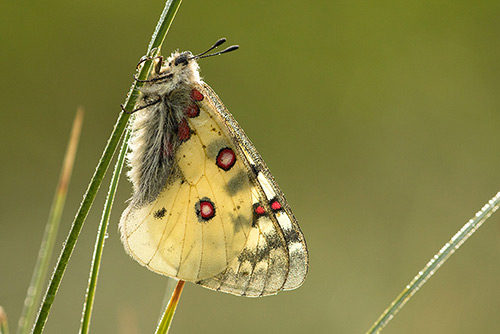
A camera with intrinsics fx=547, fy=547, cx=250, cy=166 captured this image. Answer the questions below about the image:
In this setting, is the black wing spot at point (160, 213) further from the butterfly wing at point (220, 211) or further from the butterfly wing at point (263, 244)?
the butterfly wing at point (263, 244)

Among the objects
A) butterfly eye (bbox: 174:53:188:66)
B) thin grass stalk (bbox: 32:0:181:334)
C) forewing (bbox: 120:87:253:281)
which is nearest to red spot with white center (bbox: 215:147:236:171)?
forewing (bbox: 120:87:253:281)

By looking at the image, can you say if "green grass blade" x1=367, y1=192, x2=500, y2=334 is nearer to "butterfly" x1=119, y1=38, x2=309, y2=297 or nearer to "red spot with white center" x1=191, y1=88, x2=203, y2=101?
"butterfly" x1=119, y1=38, x2=309, y2=297

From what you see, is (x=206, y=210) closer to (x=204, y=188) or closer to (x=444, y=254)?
(x=204, y=188)

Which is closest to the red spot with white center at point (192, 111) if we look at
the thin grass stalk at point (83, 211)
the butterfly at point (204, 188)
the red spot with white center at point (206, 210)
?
the butterfly at point (204, 188)

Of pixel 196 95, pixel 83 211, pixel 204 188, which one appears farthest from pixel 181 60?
pixel 83 211

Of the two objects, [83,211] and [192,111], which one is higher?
[192,111]

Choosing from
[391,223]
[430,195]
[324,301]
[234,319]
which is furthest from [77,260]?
[430,195]
